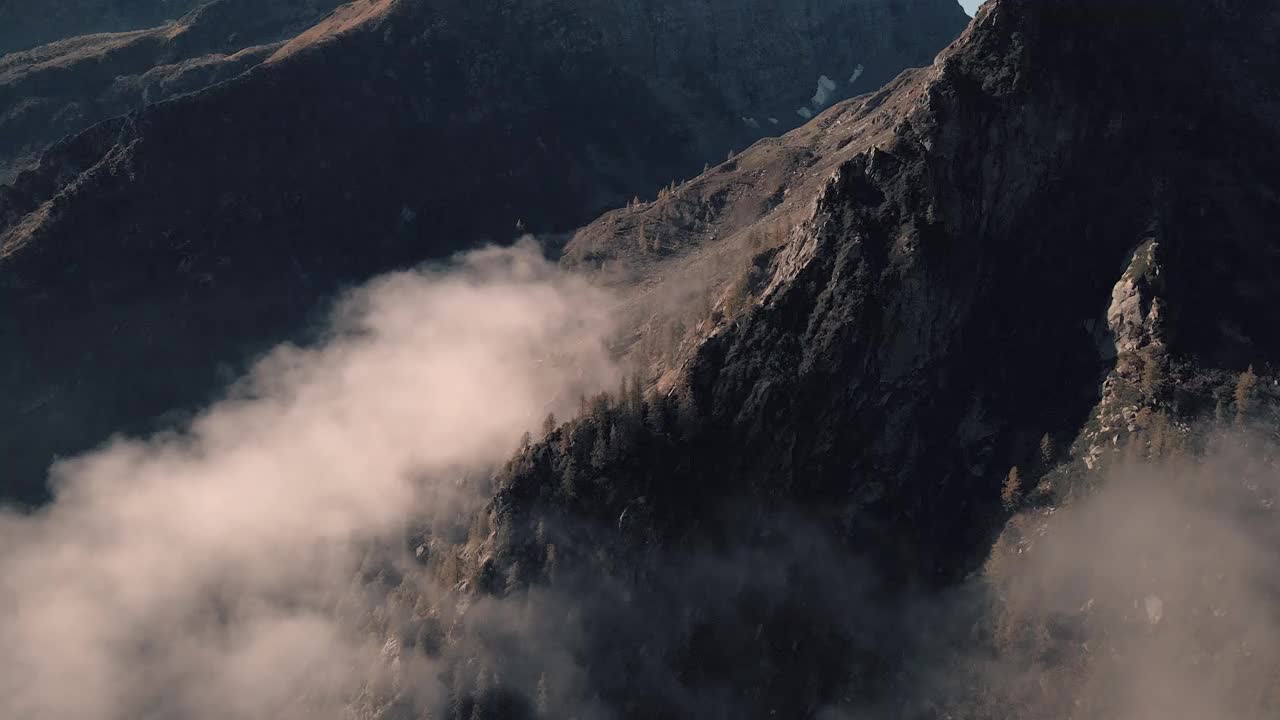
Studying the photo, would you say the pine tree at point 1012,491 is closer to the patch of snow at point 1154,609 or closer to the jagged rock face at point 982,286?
the jagged rock face at point 982,286

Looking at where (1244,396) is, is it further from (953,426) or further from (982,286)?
(982,286)

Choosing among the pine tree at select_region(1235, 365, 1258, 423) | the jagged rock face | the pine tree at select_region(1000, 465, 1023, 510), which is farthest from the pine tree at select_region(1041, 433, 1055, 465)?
the pine tree at select_region(1235, 365, 1258, 423)

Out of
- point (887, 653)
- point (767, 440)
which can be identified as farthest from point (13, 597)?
point (887, 653)

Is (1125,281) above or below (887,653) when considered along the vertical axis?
above

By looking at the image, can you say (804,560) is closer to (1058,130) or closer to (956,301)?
(956,301)

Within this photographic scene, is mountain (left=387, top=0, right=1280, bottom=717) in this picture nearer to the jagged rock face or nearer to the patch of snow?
the patch of snow

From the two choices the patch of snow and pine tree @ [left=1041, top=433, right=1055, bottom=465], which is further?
pine tree @ [left=1041, top=433, right=1055, bottom=465]

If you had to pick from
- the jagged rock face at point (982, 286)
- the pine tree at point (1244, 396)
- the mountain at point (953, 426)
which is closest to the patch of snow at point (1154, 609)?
the mountain at point (953, 426)

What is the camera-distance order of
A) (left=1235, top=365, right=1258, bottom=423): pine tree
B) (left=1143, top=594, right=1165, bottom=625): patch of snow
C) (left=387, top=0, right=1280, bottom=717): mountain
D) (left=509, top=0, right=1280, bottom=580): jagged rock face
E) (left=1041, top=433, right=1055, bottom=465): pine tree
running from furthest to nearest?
1. (left=509, top=0, right=1280, bottom=580): jagged rock face
2. (left=1041, top=433, right=1055, bottom=465): pine tree
3. (left=387, top=0, right=1280, bottom=717): mountain
4. (left=1235, top=365, right=1258, bottom=423): pine tree
5. (left=1143, top=594, right=1165, bottom=625): patch of snow
